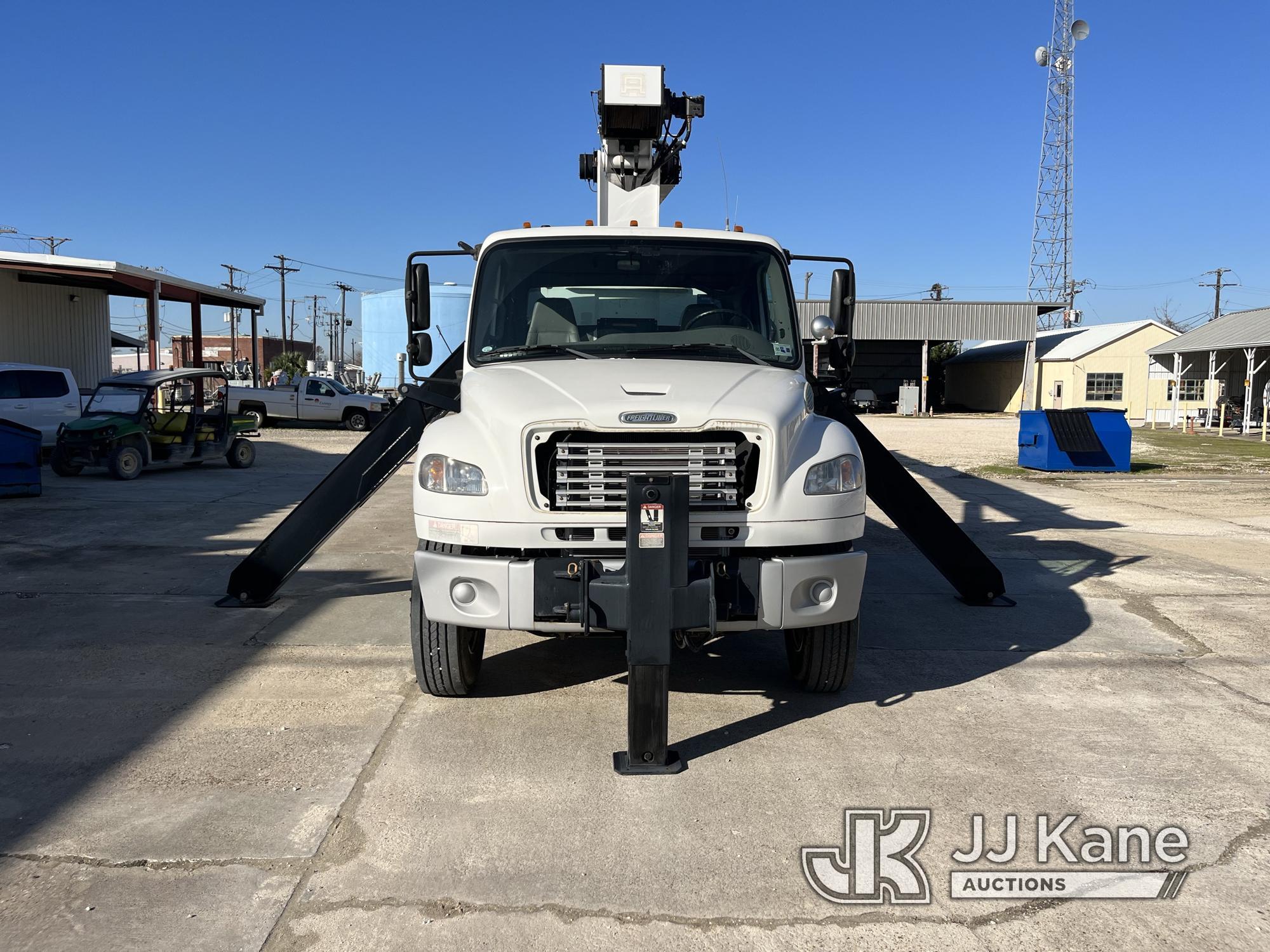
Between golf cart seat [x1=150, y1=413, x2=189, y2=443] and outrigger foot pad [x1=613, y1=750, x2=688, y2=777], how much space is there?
13.8m

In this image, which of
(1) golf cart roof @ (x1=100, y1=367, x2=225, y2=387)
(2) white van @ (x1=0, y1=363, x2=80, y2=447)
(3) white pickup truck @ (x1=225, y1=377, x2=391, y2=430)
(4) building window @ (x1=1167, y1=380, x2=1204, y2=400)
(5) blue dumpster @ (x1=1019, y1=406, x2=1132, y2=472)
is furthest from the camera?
(4) building window @ (x1=1167, y1=380, x2=1204, y2=400)

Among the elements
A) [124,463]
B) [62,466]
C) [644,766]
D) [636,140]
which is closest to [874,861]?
[644,766]

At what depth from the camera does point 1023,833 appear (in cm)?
353

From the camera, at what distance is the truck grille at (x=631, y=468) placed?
4145 mm

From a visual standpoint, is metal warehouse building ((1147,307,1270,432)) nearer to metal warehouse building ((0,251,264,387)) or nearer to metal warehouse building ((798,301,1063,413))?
metal warehouse building ((798,301,1063,413))

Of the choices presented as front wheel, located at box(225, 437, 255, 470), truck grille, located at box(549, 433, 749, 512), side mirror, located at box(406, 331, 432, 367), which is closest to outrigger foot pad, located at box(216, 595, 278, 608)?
side mirror, located at box(406, 331, 432, 367)

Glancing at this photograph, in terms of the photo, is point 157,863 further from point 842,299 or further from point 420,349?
point 842,299

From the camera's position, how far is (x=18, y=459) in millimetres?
12188

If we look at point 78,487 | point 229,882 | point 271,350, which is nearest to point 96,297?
point 78,487

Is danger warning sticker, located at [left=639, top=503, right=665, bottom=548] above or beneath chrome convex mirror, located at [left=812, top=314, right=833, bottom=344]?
beneath

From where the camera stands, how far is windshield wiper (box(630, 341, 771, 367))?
16.7 ft

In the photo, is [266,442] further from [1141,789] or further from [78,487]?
[1141,789]

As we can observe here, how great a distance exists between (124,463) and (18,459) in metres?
2.58

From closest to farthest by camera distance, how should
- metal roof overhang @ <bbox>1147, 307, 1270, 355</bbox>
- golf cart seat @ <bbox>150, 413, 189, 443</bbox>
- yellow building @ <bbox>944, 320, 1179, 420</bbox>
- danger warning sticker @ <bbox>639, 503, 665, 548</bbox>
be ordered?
danger warning sticker @ <bbox>639, 503, 665, 548</bbox>
golf cart seat @ <bbox>150, 413, 189, 443</bbox>
metal roof overhang @ <bbox>1147, 307, 1270, 355</bbox>
yellow building @ <bbox>944, 320, 1179, 420</bbox>
